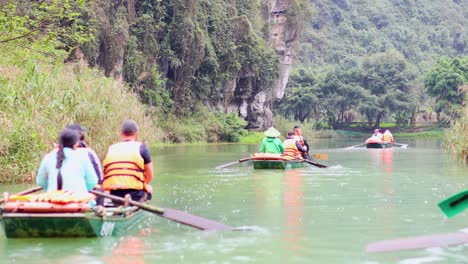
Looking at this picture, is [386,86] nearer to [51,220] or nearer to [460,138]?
[460,138]

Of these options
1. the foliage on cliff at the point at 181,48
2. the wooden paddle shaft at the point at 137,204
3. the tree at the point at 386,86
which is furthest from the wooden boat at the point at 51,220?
the tree at the point at 386,86

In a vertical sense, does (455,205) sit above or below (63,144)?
below

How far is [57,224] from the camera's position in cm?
675

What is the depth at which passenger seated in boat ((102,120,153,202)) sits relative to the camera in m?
7.69

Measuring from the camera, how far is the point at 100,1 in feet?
97.1

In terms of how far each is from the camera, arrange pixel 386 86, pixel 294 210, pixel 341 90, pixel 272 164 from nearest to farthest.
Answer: pixel 294 210
pixel 272 164
pixel 386 86
pixel 341 90

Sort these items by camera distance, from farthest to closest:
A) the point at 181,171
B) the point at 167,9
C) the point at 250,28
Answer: the point at 250,28, the point at 167,9, the point at 181,171

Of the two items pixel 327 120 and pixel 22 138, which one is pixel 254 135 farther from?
pixel 22 138

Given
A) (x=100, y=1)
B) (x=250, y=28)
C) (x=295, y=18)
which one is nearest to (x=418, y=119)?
(x=295, y=18)

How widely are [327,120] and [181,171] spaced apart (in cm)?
4645

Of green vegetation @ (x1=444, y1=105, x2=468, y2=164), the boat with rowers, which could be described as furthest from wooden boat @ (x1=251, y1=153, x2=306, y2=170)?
the boat with rowers

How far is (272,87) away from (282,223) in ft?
122

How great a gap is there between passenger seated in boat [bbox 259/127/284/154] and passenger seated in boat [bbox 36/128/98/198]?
386 inches

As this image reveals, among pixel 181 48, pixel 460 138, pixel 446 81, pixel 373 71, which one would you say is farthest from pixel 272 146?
pixel 373 71
